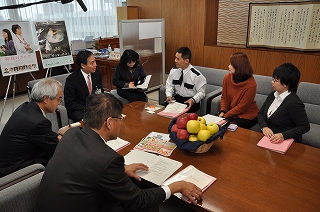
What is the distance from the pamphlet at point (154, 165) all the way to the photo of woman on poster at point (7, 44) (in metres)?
3.00

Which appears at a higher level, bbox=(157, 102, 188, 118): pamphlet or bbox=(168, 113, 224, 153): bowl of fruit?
bbox=(168, 113, 224, 153): bowl of fruit


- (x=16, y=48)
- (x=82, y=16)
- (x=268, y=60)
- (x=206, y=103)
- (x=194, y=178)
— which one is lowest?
(x=206, y=103)

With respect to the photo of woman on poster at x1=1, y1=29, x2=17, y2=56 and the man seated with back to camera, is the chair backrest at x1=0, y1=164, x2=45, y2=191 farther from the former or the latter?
the photo of woman on poster at x1=1, y1=29, x2=17, y2=56

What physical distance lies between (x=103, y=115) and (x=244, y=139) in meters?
1.10

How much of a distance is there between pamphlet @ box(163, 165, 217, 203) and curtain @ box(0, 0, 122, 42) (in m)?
5.35

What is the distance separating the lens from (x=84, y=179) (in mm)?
1112

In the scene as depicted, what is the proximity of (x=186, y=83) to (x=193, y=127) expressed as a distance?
1.63m

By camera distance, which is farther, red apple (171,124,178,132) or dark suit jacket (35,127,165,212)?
red apple (171,124,178,132)

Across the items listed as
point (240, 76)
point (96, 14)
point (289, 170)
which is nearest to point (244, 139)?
point (289, 170)

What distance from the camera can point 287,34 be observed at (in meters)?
3.62

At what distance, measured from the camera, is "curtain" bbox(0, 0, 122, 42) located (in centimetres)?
573

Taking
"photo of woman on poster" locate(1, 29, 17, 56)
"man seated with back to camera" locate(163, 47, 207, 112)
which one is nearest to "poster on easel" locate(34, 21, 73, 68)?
"photo of woman on poster" locate(1, 29, 17, 56)

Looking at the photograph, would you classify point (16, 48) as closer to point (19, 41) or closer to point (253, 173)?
point (19, 41)

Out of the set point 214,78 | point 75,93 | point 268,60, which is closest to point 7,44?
point 75,93
